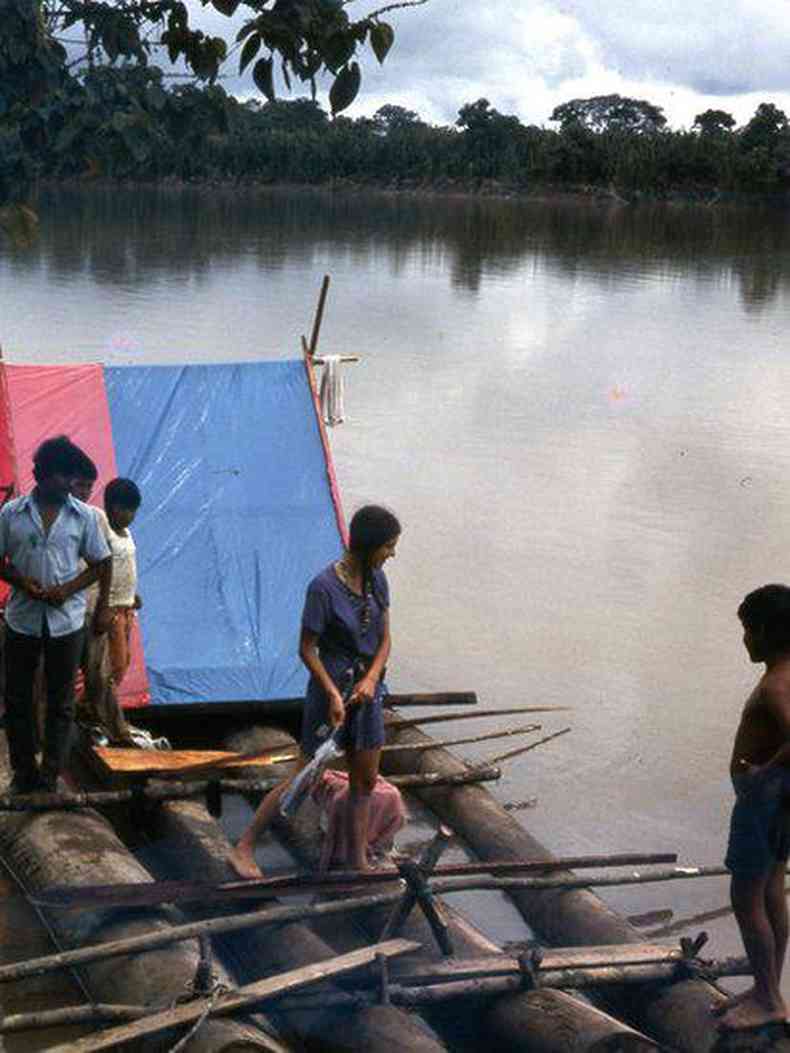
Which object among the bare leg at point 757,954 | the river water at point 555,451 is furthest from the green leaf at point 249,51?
the river water at point 555,451

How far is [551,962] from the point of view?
17.5 feet

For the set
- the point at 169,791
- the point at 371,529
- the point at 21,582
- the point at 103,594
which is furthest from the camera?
the point at 169,791

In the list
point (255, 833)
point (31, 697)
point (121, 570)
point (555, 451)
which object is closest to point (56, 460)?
point (31, 697)

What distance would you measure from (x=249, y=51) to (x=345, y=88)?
29 centimetres

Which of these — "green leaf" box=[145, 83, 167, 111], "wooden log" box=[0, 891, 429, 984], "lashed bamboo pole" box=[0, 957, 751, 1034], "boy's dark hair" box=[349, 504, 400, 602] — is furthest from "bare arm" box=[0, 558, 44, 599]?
"green leaf" box=[145, 83, 167, 111]

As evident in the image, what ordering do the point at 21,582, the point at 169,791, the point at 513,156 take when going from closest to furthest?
the point at 21,582 → the point at 169,791 → the point at 513,156

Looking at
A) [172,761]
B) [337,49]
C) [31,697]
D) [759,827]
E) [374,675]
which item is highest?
[337,49]

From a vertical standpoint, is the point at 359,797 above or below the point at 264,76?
below

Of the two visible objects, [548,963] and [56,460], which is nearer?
[548,963]

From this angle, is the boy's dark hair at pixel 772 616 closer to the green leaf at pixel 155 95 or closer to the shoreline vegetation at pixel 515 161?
the green leaf at pixel 155 95

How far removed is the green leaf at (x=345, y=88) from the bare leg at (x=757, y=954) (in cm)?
254

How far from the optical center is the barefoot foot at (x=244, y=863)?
6082 mm

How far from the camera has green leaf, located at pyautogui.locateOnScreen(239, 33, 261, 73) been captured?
4.64m

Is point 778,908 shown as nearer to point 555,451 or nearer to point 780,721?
point 780,721
